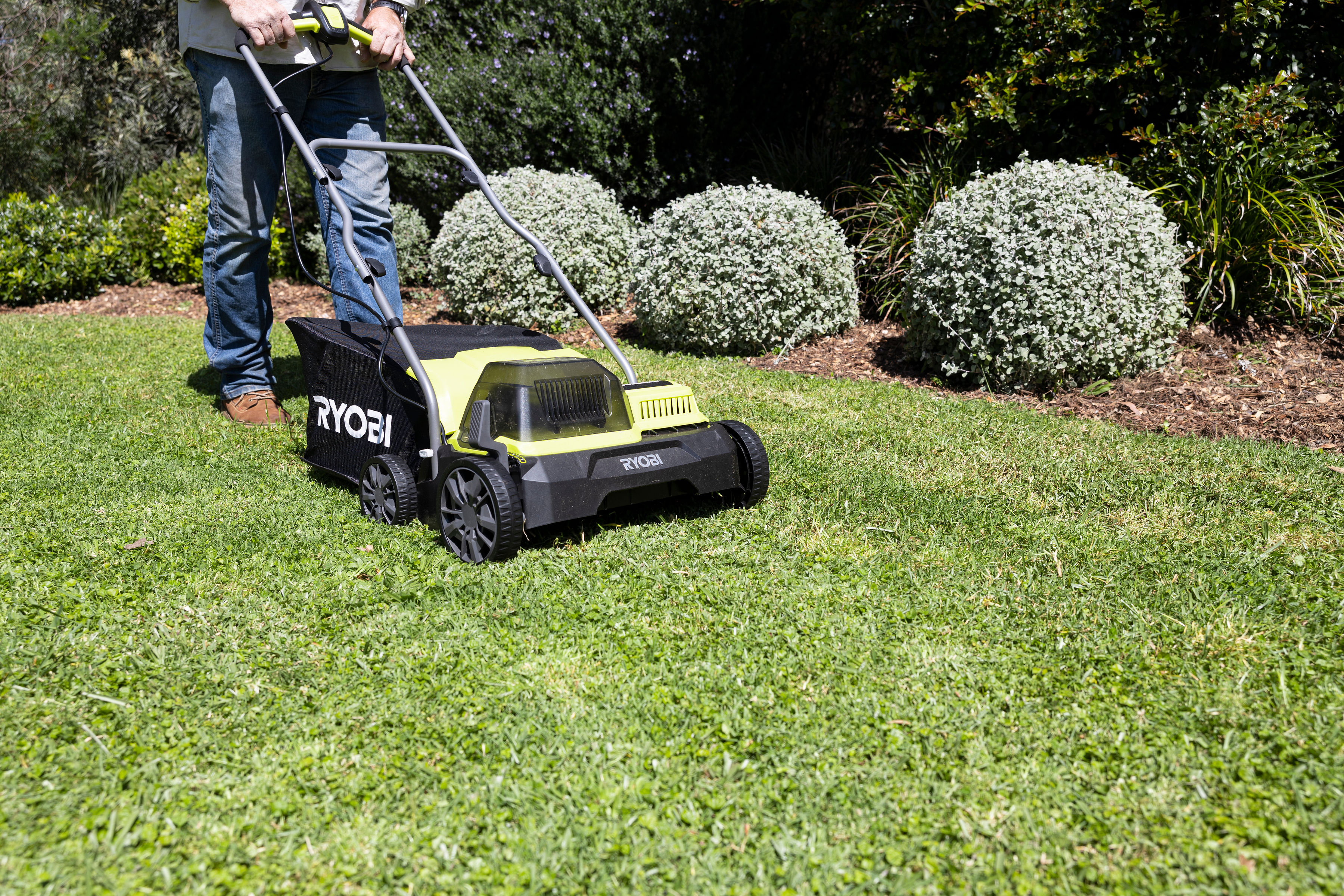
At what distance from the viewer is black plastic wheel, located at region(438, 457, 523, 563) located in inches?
97.0

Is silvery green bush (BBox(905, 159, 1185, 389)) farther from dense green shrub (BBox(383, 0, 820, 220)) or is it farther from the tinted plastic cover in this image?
dense green shrub (BBox(383, 0, 820, 220))

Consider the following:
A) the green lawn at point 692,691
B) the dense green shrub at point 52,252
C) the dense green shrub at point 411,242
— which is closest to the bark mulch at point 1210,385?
the green lawn at point 692,691

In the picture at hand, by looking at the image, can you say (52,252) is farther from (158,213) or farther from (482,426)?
(482,426)

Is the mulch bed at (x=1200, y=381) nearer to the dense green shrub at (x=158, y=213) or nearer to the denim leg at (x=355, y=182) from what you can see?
the denim leg at (x=355, y=182)

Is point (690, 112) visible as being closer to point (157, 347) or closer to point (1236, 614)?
point (157, 347)

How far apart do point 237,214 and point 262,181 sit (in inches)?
6.0

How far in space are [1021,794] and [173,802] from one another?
1.42m

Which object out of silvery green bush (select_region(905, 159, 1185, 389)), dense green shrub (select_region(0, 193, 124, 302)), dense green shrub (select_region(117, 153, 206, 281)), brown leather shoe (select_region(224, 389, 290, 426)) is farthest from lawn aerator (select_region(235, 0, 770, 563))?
dense green shrub (select_region(117, 153, 206, 281))

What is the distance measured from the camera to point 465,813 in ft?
5.39

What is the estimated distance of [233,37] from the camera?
135 inches

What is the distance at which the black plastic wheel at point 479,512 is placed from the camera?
246 centimetres

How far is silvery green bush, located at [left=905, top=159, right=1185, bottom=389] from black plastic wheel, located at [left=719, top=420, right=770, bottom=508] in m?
2.03

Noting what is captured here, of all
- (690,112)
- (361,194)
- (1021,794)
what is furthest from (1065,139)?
(1021,794)

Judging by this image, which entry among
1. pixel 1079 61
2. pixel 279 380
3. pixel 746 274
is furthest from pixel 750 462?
pixel 1079 61
